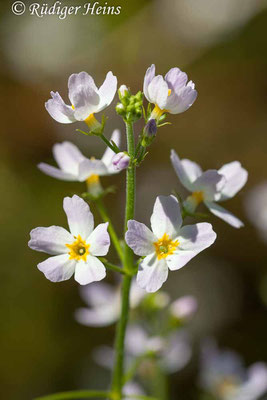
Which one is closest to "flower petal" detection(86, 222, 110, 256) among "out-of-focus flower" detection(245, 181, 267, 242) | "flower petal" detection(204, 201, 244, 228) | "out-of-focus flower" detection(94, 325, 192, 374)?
"flower petal" detection(204, 201, 244, 228)

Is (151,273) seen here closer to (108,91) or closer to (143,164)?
(108,91)

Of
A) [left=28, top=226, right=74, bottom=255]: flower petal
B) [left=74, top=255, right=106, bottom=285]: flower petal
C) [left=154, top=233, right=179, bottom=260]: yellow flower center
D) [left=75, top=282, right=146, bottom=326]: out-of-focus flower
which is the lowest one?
[left=75, top=282, right=146, bottom=326]: out-of-focus flower

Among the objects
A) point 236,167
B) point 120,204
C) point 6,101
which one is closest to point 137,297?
point 236,167

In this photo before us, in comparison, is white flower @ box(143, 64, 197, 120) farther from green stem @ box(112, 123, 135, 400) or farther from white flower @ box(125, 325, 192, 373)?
white flower @ box(125, 325, 192, 373)

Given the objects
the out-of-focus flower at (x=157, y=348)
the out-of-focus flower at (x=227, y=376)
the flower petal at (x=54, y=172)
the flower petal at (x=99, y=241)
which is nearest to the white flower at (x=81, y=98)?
→ the flower petal at (x=54, y=172)

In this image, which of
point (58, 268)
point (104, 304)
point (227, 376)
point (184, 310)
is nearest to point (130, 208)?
point (58, 268)

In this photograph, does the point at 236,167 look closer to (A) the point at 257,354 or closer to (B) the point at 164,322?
(B) the point at 164,322

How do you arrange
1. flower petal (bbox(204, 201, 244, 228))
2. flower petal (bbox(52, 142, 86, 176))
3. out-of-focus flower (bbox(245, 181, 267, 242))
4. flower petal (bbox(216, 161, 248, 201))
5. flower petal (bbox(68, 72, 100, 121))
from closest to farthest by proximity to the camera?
flower petal (bbox(68, 72, 100, 121)) → flower petal (bbox(204, 201, 244, 228)) → flower petal (bbox(216, 161, 248, 201)) → flower petal (bbox(52, 142, 86, 176)) → out-of-focus flower (bbox(245, 181, 267, 242))
